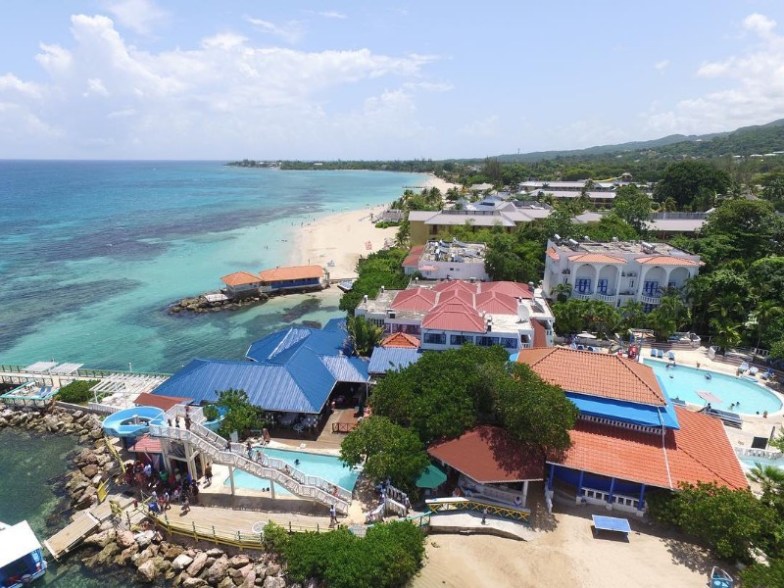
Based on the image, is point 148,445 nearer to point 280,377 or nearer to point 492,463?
point 280,377

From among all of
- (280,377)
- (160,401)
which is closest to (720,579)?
Result: (280,377)

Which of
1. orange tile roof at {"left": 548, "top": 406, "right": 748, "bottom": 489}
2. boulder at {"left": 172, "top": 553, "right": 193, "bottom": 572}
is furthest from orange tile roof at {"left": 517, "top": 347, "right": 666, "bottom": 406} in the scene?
boulder at {"left": 172, "top": 553, "right": 193, "bottom": 572}

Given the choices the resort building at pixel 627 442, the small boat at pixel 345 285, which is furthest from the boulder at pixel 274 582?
the small boat at pixel 345 285

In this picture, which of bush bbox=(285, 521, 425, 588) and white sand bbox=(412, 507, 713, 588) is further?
white sand bbox=(412, 507, 713, 588)

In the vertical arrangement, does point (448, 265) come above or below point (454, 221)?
below

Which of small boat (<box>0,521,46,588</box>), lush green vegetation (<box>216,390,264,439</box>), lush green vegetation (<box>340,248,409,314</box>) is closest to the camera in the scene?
small boat (<box>0,521,46,588</box>)

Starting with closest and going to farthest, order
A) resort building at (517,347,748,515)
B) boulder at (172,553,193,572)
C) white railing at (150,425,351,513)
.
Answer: boulder at (172,553,193,572) < resort building at (517,347,748,515) < white railing at (150,425,351,513)

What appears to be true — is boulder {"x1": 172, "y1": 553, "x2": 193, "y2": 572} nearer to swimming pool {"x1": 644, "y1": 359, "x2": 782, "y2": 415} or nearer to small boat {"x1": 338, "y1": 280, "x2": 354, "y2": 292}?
swimming pool {"x1": 644, "y1": 359, "x2": 782, "y2": 415}
